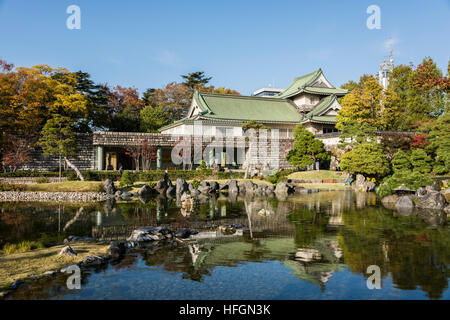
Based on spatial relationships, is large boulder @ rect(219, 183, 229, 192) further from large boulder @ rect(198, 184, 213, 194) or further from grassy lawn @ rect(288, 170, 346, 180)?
grassy lawn @ rect(288, 170, 346, 180)

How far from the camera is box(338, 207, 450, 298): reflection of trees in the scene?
22.1 feet

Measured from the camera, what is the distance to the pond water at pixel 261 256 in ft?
20.3

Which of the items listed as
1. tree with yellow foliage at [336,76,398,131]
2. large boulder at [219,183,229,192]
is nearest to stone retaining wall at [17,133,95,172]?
large boulder at [219,183,229,192]

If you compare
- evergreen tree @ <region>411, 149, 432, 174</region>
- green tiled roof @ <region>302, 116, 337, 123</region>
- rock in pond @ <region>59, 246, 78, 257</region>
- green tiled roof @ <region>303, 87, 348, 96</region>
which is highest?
green tiled roof @ <region>303, 87, 348, 96</region>

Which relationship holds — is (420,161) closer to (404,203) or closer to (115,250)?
(404,203)

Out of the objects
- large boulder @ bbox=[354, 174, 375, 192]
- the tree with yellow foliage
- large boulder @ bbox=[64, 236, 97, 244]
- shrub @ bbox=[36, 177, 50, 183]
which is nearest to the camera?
large boulder @ bbox=[64, 236, 97, 244]

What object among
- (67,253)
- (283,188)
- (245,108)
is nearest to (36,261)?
(67,253)

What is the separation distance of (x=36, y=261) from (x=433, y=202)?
1708cm

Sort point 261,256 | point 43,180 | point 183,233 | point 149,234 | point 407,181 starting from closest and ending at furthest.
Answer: point 261,256 → point 149,234 → point 183,233 → point 407,181 → point 43,180

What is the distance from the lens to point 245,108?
129 feet

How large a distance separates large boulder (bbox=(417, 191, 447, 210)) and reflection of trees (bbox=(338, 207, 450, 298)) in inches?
147

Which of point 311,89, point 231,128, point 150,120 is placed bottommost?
point 231,128

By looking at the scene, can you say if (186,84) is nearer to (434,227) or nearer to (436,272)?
(434,227)

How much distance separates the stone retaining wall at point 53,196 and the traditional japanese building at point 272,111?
15798 mm
